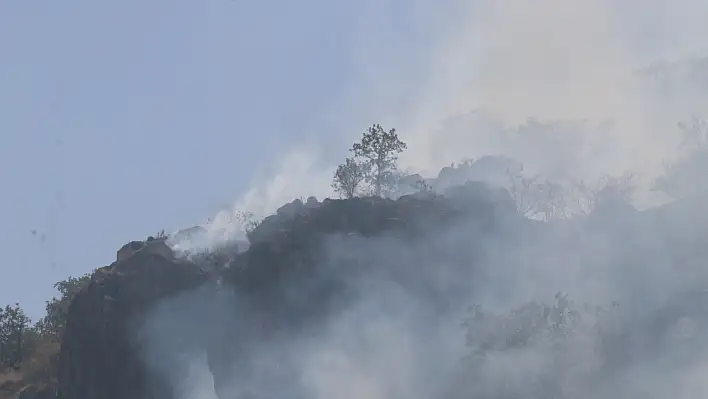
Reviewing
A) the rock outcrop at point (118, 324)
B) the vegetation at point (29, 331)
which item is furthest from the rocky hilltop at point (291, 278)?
the vegetation at point (29, 331)

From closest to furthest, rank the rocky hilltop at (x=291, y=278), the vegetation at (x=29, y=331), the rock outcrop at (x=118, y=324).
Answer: the rocky hilltop at (x=291, y=278)
the rock outcrop at (x=118, y=324)
the vegetation at (x=29, y=331)

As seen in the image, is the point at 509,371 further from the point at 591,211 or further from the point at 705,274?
the point at 591,211

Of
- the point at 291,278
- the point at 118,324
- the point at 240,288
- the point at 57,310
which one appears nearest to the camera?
the point at 291,278

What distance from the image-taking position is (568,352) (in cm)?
6162

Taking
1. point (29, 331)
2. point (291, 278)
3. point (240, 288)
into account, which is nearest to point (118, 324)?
point (240, 288)

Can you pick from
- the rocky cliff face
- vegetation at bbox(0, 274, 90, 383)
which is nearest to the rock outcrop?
the rocky cliff face

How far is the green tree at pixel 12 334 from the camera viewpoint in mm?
113188

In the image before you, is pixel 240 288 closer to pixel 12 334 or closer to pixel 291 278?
pixel 291 278

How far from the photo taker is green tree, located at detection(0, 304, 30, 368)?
113 m

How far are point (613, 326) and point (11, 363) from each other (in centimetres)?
7016

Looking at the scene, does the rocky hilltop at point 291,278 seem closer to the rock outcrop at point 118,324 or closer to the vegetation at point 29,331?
the rock outcrop at point 118,324

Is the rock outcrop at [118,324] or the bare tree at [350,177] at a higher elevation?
the bare tree at [350,177]

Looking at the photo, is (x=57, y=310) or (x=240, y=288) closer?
(x=240, y=288)

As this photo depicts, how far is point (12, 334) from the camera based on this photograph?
11506 cm
